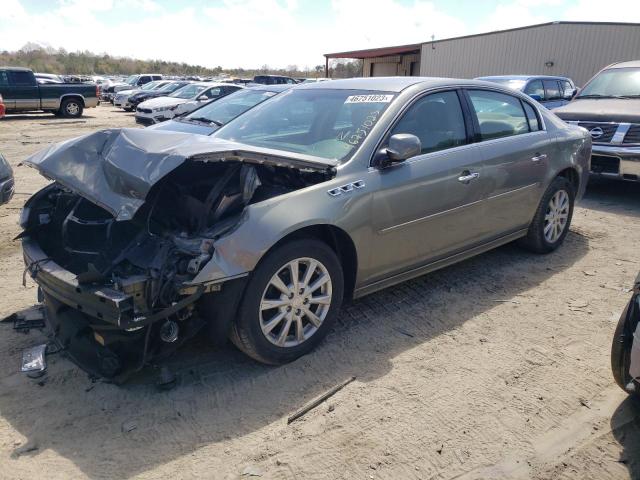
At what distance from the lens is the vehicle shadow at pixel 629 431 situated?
8.69 feet

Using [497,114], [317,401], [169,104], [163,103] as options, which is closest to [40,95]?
[163,103]

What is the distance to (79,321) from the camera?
3217 mm

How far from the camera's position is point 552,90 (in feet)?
40.9

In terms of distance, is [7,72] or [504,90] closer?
[504,90]

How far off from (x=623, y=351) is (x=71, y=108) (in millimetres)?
22648

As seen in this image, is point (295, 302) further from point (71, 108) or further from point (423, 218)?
point (71, 108)

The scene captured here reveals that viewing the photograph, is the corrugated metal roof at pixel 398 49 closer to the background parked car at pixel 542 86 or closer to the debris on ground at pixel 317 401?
the background parked car at pixel 542 86

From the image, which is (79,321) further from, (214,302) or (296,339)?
(296,339)

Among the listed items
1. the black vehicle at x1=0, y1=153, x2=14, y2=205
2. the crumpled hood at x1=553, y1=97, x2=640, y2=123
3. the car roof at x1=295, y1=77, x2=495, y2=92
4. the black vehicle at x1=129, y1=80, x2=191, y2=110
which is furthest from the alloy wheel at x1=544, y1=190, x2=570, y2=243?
the black vehicle at x1=129, y1=80, x2=191, y2=110

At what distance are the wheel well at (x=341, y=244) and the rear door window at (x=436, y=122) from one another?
0.88 meters

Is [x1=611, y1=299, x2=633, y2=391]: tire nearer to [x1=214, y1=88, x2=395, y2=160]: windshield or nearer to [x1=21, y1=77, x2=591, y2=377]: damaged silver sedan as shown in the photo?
[x1=21, y1=77, x2=591, y2=377]: damaged silver sedan

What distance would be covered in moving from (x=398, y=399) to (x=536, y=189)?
288cm

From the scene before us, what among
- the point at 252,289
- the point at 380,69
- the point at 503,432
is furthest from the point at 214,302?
the point at 380,69

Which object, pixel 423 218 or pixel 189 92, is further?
pixel 189 92
